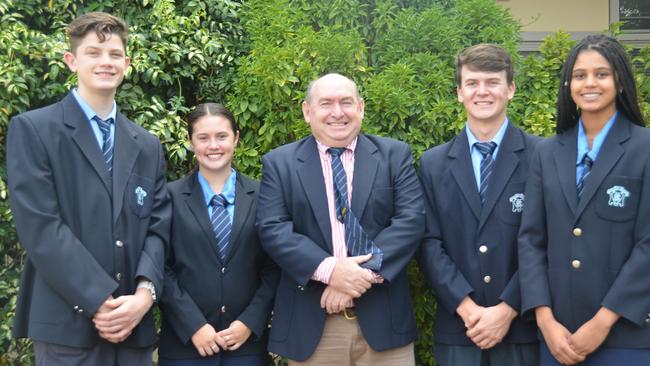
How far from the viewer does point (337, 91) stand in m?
4.18

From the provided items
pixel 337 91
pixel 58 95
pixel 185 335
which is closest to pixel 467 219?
pixel 337 91

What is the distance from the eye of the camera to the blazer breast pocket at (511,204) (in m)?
3.99

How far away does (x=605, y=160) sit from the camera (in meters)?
3.57

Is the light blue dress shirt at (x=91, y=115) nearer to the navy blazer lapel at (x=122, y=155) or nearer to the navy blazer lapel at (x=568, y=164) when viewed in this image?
the navy blazer lapel at (x=122, y=155)

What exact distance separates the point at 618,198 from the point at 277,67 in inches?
94.2

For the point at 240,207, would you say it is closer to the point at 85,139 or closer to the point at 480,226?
the point at 85,139

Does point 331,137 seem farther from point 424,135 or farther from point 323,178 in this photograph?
point 424,135

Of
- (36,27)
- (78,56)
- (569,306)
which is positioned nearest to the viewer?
(569,306)

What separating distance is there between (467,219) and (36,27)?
10.7ft

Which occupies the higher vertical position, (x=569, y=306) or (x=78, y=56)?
(x=78, y=56)

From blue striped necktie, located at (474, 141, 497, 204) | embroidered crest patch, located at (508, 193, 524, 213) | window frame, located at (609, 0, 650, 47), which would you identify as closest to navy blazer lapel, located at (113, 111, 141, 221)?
blue striped necktie, located at (474, 141, 497, 204)

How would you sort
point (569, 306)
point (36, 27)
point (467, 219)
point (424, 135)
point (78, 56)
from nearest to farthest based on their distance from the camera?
point (569, 306)
point (78, 56)
point (467, 219)
point (424, 135)
point (36, 27)

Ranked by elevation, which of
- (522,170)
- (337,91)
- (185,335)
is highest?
(337,91)

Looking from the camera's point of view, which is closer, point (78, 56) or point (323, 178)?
point (78, 56)
